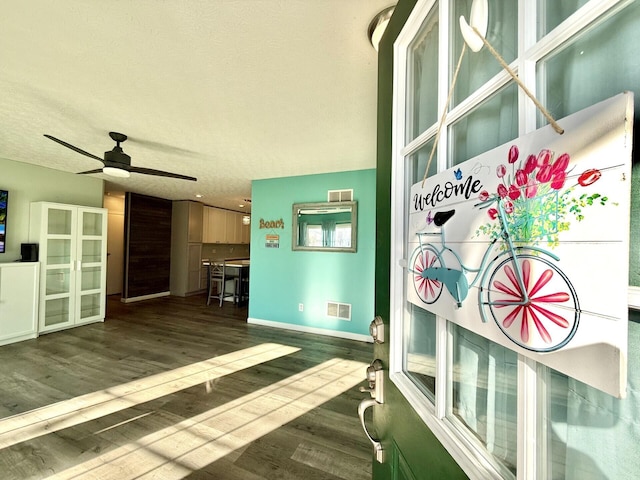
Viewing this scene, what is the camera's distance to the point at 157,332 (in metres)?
4.04

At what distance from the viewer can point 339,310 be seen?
3.99m

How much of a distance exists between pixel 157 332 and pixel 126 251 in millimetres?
2754

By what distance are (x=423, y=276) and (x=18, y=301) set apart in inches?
203

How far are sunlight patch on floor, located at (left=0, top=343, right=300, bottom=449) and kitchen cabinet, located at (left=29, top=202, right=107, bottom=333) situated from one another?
2422 millimetres

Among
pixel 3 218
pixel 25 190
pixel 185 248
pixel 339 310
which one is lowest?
pixel 339 310

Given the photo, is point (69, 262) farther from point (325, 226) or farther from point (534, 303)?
point (534, 303)

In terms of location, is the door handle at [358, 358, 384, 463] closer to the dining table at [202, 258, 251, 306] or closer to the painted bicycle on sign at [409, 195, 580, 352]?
the painted bicycle on sign at [409, 195, 580, 352]

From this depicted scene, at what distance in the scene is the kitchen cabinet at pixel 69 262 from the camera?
3.79 metres

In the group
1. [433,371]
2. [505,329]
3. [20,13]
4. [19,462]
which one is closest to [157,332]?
[19,462]

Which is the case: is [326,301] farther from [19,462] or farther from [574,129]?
[574,129]

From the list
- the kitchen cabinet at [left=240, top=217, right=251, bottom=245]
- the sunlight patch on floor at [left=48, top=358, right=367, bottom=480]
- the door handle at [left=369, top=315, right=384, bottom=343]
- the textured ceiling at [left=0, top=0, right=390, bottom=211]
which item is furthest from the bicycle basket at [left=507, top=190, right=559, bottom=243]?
the kitchen cabinet at [left=240, top=217, right=251, bottom=245]

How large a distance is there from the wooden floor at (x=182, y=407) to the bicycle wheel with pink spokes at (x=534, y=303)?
177 centimetres

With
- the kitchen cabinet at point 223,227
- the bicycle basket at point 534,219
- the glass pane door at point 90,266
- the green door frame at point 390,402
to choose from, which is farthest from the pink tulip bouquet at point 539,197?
the kitchen cabinet at point 223,227

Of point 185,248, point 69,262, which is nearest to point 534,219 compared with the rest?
point 69,262
